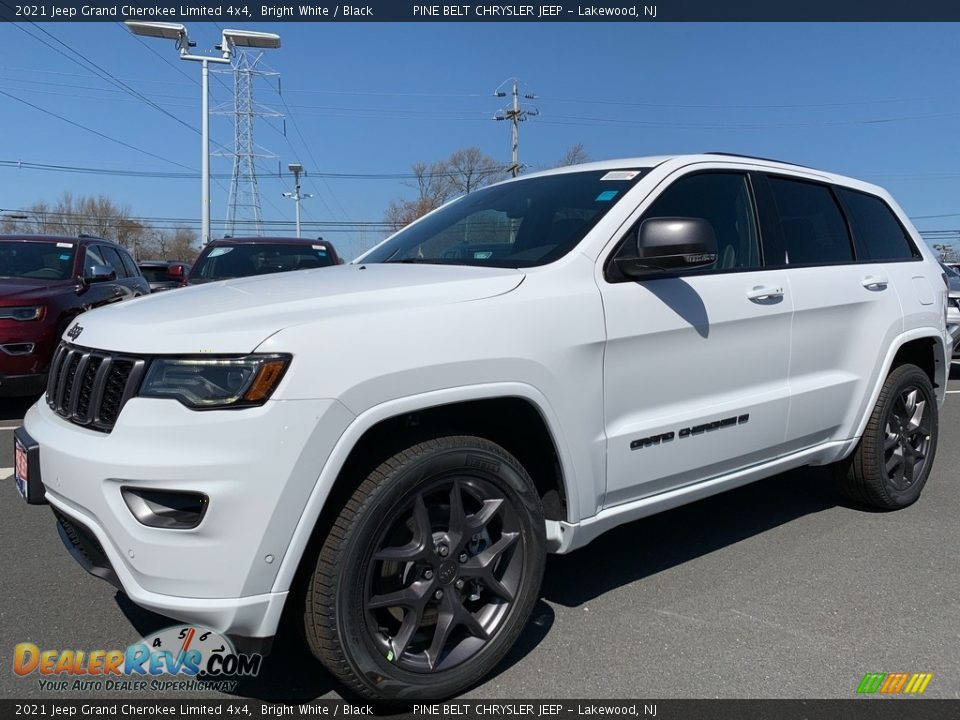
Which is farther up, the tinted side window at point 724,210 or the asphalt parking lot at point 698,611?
the tinted side window at point 724,210

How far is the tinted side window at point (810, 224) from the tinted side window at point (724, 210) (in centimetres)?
23

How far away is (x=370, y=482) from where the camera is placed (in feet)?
7.11

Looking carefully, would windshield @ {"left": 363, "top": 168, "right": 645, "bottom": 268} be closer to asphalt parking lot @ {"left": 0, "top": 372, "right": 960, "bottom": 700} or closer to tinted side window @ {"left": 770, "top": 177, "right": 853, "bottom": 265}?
tinted side window @ {"left": 770, "top": 177, "right": 853, "bottom": 265}

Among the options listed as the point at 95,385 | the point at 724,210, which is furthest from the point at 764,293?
the point at 95,385

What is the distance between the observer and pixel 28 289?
679 centimetres

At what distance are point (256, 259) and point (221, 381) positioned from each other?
7.71 meters

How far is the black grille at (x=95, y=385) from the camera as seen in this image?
2123 millimetres

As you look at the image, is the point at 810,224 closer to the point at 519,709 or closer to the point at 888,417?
the point at 888,417

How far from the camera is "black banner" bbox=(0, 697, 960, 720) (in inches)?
93.0

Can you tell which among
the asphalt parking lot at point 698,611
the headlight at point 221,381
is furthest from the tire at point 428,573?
the headlight at point 221,381

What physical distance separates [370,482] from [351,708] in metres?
0.81

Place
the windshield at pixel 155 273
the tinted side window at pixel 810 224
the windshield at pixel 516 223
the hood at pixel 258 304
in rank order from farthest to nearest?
the windshield at pixel 155 273 < the tinted side window at pixel 810 224 < the windshield at pixel 516 223 < the hood at pixel 258 304

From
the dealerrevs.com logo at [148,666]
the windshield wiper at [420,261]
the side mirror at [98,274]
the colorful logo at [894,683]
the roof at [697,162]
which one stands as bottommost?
the dealerrevs.com logo at [148,666]

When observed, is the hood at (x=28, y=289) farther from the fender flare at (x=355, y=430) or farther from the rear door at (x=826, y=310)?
the rear door at (x=826, y=310)
